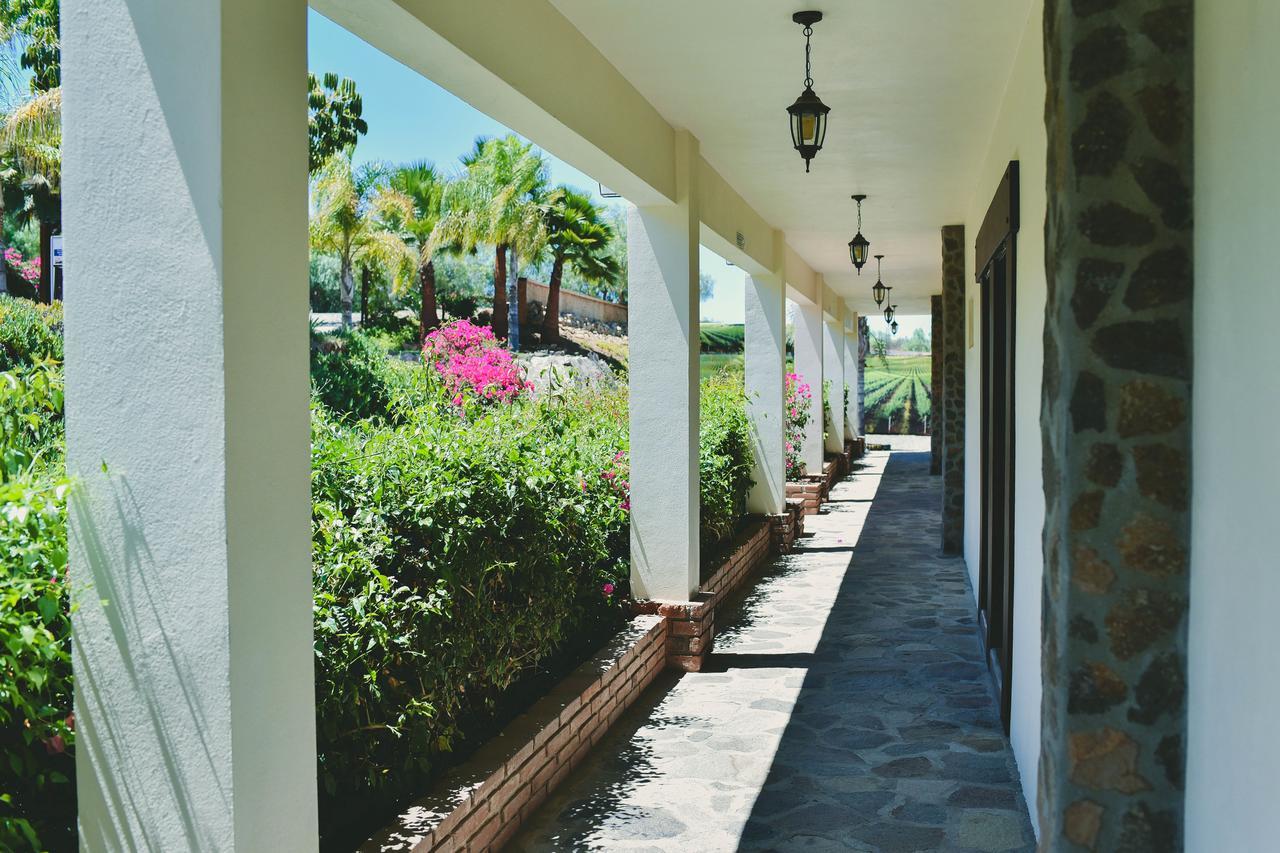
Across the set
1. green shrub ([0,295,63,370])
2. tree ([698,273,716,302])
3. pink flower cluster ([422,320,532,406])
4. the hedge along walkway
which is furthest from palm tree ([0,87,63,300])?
tree ([698,273,716,302])

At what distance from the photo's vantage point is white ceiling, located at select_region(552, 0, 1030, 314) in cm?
408

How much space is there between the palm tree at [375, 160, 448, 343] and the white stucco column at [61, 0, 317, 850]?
21188mm

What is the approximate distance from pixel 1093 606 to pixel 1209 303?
728 millimetres

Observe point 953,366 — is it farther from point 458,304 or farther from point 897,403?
point 897,403

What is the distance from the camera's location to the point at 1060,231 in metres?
2.52

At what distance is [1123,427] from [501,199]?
20.8 meters

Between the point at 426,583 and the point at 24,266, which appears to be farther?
the point at 24,266

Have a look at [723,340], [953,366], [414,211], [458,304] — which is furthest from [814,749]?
[723,340]

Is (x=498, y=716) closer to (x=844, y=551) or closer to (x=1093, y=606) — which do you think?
(x=1093, y=606)

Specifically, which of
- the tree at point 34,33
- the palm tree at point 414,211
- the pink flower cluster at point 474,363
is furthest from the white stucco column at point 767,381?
the palm tree at point 414,211

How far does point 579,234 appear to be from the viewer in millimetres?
24078

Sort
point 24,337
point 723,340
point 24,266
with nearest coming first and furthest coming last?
1. point 24,337
2. point 24,266
3. point 723,340

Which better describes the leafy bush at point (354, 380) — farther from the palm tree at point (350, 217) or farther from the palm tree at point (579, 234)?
the palm tree at point (579, 234)

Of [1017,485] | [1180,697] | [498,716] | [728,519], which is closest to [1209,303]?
[1180,697]
